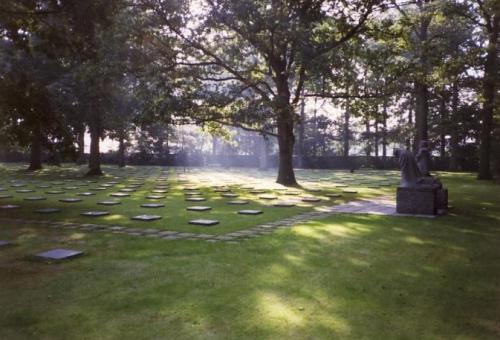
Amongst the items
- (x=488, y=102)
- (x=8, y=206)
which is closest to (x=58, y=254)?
(x=8, y=206)

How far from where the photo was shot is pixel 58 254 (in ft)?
17.4

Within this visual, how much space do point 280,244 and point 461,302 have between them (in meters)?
2.66

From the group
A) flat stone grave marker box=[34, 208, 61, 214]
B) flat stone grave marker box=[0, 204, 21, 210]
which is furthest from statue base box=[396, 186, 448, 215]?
flat stone grave marker box=[0, 204, 21, 210]

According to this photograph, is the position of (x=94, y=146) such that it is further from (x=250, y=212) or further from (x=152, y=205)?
(x=250, y=212)

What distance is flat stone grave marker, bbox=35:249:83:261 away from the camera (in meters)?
5.16

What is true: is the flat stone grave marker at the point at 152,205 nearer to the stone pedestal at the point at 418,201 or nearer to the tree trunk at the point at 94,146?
the stone pedestal at the point at 418,201

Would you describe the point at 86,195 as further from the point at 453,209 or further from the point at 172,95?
the point at 453,209

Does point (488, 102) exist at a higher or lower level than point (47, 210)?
higher

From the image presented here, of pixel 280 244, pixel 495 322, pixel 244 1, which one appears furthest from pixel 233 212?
pixel 244 1

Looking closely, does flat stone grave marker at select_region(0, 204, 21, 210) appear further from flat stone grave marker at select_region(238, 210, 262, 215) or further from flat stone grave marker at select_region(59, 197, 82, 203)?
flat stone grave marker at select_region(238, 210, 262, 215)

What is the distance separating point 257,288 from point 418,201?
20.3 ft

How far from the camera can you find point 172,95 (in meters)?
16.2

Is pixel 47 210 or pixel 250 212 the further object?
pixel 47 210

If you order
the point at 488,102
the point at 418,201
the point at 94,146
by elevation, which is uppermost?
the point at 488,102
